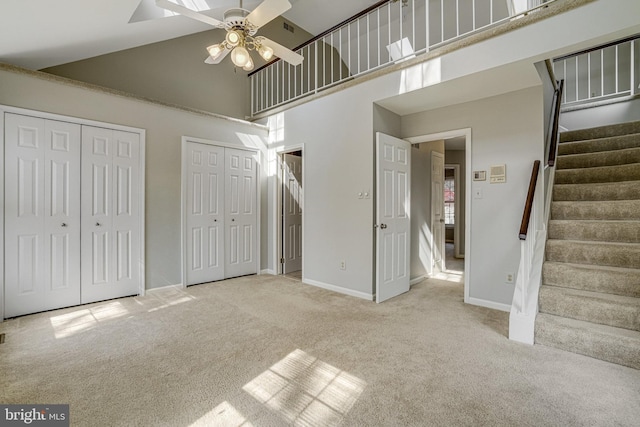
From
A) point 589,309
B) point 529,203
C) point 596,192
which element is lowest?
point 589,309

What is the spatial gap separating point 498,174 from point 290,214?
326 centimetres

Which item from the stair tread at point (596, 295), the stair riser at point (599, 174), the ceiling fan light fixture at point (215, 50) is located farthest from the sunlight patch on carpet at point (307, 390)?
the stair riser at point (599, 174)

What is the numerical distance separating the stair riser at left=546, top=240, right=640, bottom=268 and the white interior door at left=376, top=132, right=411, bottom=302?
1588 millimetres

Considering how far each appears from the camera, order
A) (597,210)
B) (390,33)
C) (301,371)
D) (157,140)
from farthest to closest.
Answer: (390,33) → (157,140) → (597,210) → (301,371)

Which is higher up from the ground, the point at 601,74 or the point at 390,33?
the point at 390,33

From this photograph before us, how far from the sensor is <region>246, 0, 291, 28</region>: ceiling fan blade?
7.30 ft

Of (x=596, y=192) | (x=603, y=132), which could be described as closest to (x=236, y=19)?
(x=596, y=192)

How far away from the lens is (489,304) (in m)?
3.45

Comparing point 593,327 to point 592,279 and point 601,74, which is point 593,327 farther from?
point 601,74

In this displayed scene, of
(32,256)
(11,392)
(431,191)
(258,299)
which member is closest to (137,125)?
(32,256)

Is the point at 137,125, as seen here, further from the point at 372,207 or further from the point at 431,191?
the point at 431,191

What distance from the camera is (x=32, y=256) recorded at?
3.14 m

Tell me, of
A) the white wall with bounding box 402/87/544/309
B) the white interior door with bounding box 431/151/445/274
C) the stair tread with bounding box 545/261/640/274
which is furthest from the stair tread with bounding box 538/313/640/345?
the white interior door with bounding box 431/151/445/274

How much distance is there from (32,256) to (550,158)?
557 centimetres
